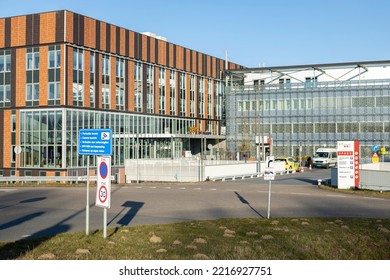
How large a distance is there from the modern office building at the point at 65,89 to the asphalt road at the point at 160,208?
1850cm

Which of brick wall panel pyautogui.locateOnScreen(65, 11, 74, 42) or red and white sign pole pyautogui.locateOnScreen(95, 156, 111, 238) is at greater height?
brick wall panel pyautogui.locateOnScreen(65, 11, 74, 42)

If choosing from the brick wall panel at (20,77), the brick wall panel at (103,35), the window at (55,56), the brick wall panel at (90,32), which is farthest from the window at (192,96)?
the brick wall panel at (20,77)

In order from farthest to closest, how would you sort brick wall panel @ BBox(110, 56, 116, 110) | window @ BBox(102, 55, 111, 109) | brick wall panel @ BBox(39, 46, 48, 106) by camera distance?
brick wall panel @ BBox(110, 56, 116, 110) < window @ BBox(102, 55, 111, 109) < brick wall panel @ BBox(39, 46, 48, 106)

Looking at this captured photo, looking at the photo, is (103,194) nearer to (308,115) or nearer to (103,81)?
(103,81)

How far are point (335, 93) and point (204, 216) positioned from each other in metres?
57.5

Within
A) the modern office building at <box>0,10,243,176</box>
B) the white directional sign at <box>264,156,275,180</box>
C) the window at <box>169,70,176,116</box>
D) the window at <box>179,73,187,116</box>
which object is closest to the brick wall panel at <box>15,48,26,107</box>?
the modern office building at <box>0,10,243,176</box>

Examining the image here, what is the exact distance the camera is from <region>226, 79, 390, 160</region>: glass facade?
68.7m

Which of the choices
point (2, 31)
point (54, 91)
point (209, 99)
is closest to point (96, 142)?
point (54, 91)

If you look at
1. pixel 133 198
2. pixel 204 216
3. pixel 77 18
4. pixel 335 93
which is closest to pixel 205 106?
pixel 335 93

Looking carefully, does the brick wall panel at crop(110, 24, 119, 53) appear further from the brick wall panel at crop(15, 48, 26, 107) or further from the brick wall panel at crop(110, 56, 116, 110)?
the brick wall panel at crop(15, 48, 26, 107)

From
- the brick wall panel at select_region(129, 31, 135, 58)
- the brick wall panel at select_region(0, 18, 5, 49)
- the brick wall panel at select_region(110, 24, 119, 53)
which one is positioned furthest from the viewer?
the brick wall panel at select_region(129, 31, 135, 58)

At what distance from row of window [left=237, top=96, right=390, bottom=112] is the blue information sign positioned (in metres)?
62.5

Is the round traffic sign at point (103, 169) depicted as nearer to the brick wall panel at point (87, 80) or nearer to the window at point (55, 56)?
the window at point (55, 56)

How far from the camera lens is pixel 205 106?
76.0 metres
